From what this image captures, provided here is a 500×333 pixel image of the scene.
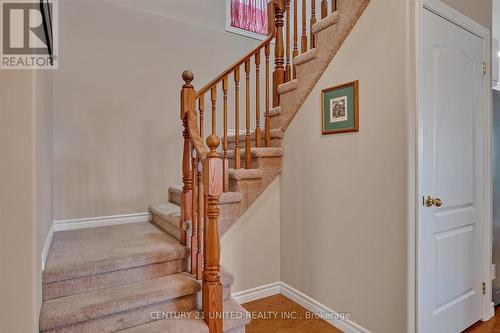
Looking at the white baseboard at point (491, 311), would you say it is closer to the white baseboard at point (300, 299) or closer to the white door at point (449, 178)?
the white door at point (449, 178)

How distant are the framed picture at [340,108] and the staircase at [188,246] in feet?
0.78

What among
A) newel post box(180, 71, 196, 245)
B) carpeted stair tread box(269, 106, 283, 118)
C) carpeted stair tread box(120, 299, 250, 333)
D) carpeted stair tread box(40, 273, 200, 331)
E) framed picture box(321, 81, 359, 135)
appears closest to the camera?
carpeted stair tread box(40, 273, 200, 331)

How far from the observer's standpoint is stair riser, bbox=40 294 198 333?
1.50 metres

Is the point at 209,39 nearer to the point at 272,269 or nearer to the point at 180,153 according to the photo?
the point at 180,153

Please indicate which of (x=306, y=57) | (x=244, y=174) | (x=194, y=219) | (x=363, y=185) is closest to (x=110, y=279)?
(x=194, y=219)

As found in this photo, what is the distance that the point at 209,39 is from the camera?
3391 mm

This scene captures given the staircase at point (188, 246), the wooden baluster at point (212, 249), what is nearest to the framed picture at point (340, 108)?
the staircase at point (188, 246)

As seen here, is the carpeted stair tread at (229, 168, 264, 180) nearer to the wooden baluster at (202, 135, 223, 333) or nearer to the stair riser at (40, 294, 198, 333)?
the wooden baluster at (202, 135, 223, 333)

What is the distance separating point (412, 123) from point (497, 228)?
159 cm

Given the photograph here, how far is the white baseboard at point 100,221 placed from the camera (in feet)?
8.56

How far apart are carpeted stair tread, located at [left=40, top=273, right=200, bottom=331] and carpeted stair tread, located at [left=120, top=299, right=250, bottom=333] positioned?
120 millimetres

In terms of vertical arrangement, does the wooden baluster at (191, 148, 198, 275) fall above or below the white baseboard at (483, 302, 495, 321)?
above

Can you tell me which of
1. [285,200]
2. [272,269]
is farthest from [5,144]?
[272,269]

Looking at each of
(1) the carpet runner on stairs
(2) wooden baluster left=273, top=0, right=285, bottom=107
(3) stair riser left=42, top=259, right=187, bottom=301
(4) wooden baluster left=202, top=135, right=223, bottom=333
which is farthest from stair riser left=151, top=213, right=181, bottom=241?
(2) wooden baluster left=273, top=0, right=285, bottom=107
